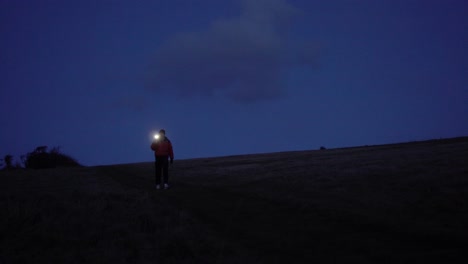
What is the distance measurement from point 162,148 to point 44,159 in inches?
2013

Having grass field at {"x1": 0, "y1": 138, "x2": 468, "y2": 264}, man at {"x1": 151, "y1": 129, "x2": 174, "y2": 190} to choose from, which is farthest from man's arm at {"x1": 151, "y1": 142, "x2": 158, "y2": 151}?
grass field at {"x1": 0, "y1": 138, "x2": 468, "y2": 264}

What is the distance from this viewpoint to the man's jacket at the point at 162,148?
1742cm

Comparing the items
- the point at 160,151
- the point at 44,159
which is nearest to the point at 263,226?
the point at 160,151

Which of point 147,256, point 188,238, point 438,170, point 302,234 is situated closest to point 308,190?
point 438,170

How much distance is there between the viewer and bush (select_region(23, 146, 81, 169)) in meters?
60.6

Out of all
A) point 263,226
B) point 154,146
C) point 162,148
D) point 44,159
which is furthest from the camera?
point 44,159

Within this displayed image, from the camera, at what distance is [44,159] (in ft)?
200

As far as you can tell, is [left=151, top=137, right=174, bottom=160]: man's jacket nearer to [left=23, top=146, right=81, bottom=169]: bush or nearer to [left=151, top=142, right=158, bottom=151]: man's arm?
[left=151, top=142, right=158, bottom=151]: man's arm

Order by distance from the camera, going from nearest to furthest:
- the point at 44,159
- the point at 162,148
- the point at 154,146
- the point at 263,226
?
the point at 263,226
the point at 154,146
the point at 162,148
the point at 44,159

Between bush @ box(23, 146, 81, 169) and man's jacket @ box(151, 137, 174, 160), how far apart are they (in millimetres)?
50677

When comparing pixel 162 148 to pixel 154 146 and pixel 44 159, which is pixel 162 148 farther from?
pixel 44 159

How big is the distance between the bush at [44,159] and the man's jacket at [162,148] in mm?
50677

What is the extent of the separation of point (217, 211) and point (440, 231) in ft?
17.0

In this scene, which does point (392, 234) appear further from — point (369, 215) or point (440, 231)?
point (369, 215)
